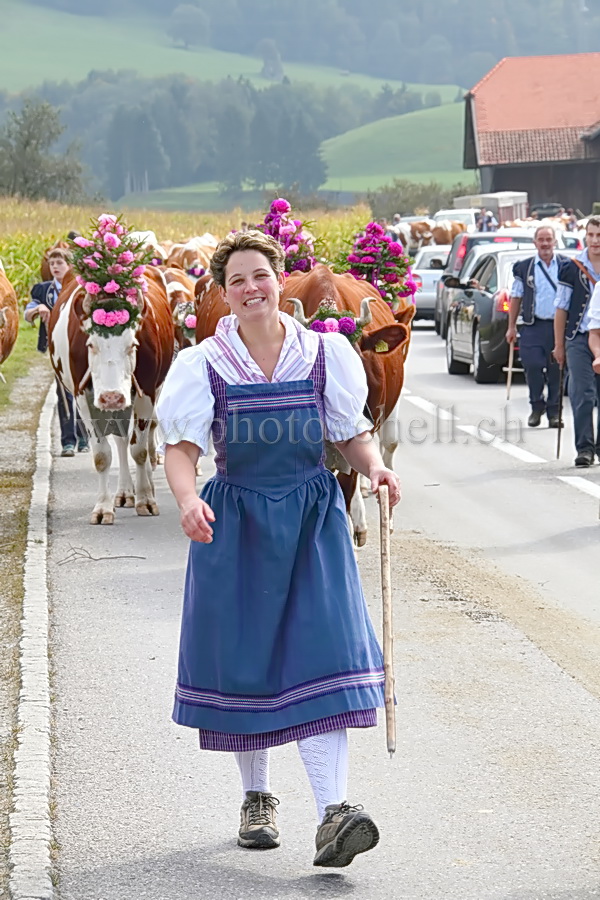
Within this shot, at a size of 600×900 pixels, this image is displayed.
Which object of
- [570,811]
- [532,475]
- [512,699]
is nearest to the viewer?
[570,811]

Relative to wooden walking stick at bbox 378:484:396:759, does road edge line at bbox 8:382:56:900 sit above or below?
below

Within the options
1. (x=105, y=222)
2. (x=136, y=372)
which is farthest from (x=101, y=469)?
(x=105, y=222)

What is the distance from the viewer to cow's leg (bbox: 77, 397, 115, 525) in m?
11.9

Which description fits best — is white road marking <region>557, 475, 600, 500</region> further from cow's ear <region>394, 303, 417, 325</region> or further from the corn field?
the corn field

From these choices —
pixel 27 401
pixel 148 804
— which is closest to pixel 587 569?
pixel 148 804

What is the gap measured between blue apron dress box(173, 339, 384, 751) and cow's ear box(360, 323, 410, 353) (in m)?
4.14

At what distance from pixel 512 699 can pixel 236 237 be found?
8.89 ft

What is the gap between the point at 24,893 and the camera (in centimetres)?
468

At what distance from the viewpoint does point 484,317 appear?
2103cm

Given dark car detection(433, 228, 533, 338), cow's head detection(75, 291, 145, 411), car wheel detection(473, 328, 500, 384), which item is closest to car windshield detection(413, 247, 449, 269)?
dark car detection(433, 228, 533, 338)

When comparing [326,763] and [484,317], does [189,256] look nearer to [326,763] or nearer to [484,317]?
[484,317]

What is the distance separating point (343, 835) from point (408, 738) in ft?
5.44

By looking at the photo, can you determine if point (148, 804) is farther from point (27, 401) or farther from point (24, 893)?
point (27, 401)

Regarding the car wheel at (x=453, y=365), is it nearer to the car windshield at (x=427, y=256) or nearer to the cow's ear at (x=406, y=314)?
the cow's ear at (x=406, y=314)
